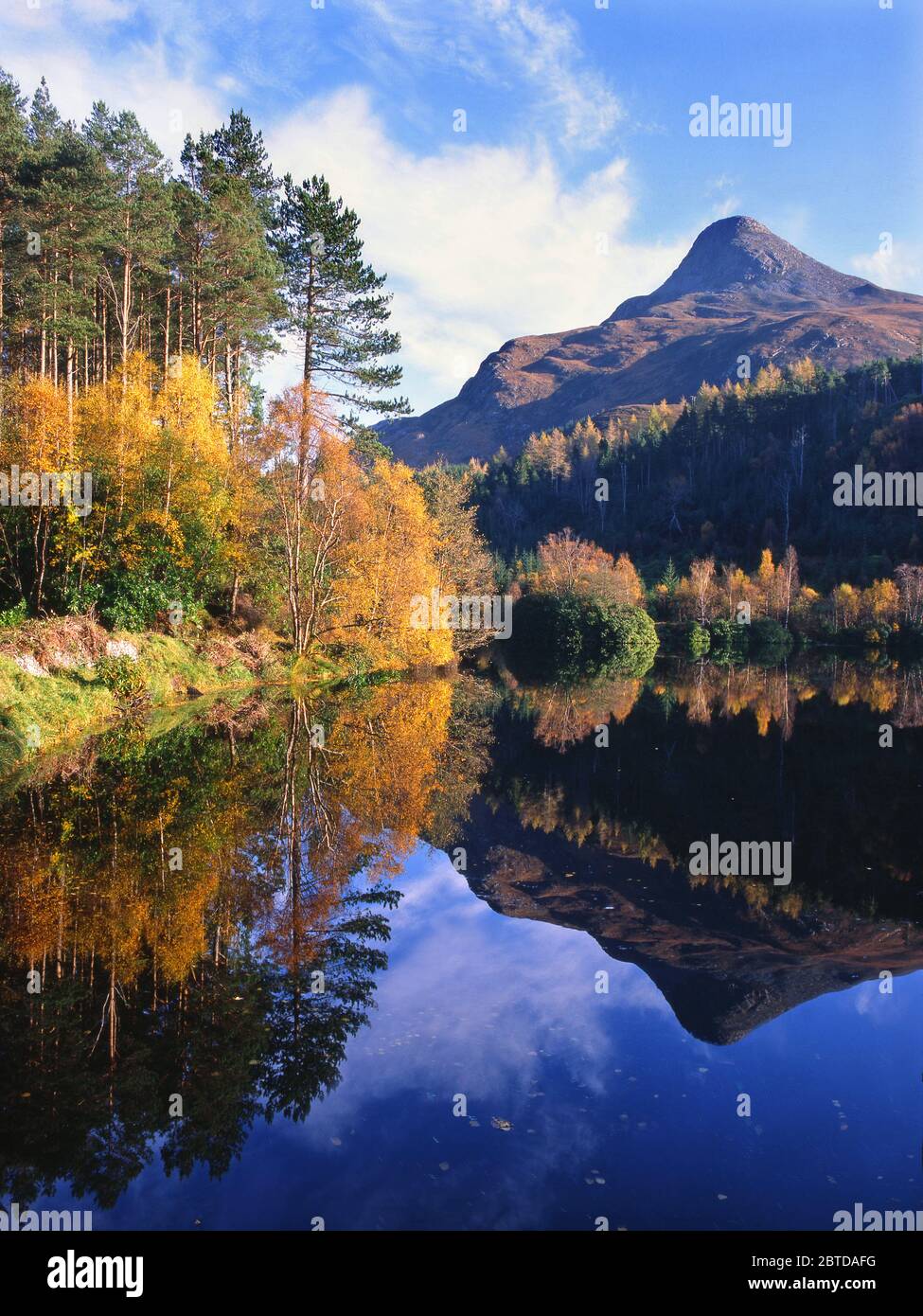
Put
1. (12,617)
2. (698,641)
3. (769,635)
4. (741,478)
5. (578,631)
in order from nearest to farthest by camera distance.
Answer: (12,617) < (578,631) < (698,641) < (769,635) < (741,478)

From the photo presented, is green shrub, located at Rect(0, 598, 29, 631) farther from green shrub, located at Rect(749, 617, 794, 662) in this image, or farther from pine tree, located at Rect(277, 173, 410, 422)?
green shrub, located at Rect(749, 617, 794, 662)

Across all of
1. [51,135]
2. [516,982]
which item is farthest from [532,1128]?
[51,135]

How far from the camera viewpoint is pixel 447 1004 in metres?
7.58

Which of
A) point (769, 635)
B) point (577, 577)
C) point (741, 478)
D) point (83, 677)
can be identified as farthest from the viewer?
point (741, 478)

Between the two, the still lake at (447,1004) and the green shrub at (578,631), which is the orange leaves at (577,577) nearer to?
the green shrub at (578,631)

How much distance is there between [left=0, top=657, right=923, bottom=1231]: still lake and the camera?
497cm

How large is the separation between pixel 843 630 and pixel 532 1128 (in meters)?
89.5

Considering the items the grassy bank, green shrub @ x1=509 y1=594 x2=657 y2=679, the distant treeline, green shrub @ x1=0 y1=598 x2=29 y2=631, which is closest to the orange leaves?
green shrub @ x1=509 y1=594 x2=657 y2=679

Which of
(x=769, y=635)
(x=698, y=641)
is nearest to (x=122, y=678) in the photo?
(x=698, y=641)

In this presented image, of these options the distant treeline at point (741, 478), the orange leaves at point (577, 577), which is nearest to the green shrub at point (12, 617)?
the orange leaves at point (577, 577)

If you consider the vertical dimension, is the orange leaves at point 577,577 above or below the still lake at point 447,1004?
above

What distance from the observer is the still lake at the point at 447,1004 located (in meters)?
4.97

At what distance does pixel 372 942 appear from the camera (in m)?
8.83

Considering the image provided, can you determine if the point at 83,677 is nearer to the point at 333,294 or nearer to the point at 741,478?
the point at 333,294
